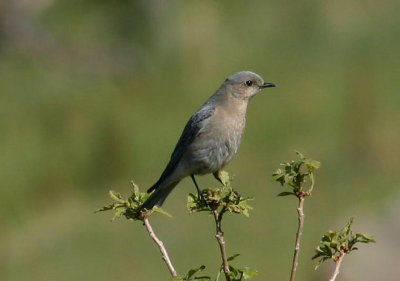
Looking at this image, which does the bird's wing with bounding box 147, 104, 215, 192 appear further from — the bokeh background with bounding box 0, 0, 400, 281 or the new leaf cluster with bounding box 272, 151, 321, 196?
the bokeh background with bounding box 0, 0, 400, 281

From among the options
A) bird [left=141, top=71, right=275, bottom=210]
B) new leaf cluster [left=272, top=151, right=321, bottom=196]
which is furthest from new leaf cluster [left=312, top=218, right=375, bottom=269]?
bird [left=141, top=71, right=275, bottom=210]

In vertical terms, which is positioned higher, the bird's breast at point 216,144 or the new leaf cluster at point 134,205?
the bird's breast at point 216,144

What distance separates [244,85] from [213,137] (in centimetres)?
40

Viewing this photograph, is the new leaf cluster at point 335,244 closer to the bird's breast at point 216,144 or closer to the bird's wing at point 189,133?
the bird's breast at point 216,144

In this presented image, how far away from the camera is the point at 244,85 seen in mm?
5262

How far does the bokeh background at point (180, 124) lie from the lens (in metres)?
8.54

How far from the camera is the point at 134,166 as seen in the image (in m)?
10.2

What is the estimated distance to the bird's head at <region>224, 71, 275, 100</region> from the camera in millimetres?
5230

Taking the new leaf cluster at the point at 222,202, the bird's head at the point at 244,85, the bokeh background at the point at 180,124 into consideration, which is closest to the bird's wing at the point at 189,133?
the bird's head at the point at 244,85

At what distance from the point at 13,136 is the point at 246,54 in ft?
9.90

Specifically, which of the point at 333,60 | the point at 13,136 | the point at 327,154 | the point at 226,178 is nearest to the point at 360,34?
the point at 333,60

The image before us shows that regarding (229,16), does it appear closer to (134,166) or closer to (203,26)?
(203,26)

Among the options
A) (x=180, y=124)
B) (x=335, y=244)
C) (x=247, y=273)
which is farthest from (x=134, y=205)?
(x=180, y=124)

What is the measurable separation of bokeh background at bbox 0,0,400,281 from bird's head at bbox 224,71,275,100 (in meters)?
2.89
